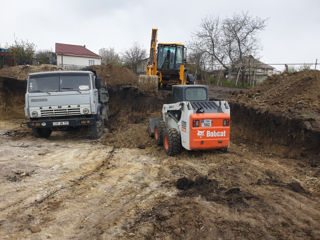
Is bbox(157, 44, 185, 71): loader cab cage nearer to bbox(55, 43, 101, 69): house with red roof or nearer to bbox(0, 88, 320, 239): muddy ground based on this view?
bbox(0, 88, 320, 239): muddy ground

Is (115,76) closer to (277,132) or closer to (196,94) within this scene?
(196,94)

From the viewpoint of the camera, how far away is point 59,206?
3.76 meters

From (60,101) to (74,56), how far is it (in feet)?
113

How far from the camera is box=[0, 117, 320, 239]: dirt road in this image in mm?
3102

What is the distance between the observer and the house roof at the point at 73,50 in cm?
3894

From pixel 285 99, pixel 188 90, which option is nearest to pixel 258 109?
pixel 285 99

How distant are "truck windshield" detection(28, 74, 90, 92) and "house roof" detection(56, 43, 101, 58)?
3211 centimetres

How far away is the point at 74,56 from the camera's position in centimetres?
3938

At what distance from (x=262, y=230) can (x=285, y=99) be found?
721cm

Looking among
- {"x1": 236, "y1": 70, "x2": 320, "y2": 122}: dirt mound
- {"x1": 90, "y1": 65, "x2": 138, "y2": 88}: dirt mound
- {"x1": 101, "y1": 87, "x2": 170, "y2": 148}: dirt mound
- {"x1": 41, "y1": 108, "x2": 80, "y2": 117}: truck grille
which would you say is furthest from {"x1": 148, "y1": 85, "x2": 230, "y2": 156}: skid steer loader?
{"x1": 90, "y1": 65, "x2": 138, "y2": 88}: dirt mound

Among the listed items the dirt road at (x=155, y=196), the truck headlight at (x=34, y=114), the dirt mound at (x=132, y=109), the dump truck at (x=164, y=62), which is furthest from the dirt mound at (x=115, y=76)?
the dirt road at (x=155, y=196)

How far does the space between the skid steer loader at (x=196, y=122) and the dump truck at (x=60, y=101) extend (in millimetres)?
2892

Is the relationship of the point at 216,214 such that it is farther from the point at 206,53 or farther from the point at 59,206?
the point at 206,53

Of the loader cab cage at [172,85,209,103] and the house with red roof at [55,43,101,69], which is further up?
the house with red roof at [55,43,101,69]
